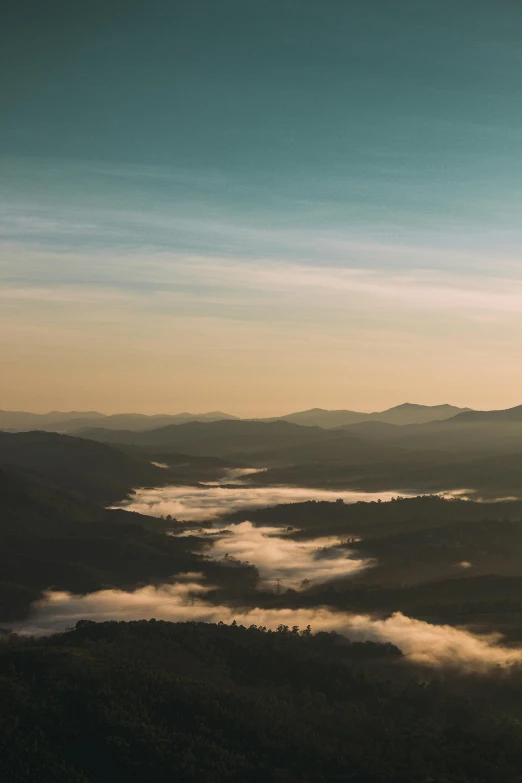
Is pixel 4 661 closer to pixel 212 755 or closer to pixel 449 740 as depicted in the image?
pixel 212 755

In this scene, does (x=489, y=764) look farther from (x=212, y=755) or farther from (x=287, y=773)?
(x=212, y=755)

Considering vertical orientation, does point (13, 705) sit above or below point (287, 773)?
above

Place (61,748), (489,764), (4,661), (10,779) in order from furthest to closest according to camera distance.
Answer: (4,661), (489,764), (61,748), (10,779)

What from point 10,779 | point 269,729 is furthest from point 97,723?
point 269,729

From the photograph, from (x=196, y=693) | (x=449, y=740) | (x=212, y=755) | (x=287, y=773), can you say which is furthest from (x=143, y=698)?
(x=449, y=740)

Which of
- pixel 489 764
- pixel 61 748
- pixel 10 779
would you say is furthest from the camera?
pixel 489 764

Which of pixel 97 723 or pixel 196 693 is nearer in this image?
pixel 97 723

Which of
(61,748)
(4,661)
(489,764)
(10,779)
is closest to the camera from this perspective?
(10,779)

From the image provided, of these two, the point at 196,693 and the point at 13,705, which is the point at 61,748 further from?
the point at 196,693

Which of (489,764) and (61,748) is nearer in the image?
(61,748)
